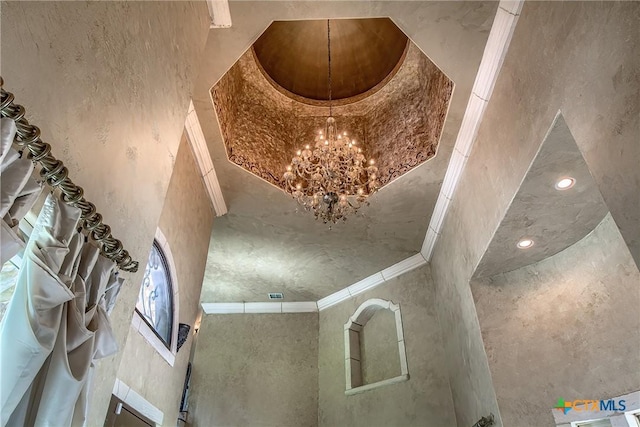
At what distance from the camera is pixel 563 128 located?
9.39 ft

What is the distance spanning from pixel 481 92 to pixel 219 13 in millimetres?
Result: 2580

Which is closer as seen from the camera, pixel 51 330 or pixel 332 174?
pixel 51 330

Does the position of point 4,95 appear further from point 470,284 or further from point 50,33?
point 470,284

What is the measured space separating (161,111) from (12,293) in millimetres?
1397

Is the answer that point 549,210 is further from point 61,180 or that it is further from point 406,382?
point 61,180

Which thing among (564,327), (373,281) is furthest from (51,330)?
(373,281)

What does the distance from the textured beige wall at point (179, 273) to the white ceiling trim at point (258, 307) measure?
3341 millimetres

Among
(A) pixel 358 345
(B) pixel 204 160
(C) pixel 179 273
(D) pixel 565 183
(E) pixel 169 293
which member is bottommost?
(E) pixel 169 293

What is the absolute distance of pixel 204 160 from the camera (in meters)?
5.00

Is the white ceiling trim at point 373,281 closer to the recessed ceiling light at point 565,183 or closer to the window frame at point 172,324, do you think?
the recessed ceiling light at point 565,183

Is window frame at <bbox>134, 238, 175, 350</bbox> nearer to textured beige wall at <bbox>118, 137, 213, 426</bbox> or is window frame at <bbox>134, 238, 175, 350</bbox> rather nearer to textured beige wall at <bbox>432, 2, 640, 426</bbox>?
textured beige wall at <bbox>118, 137, 213, 426</bbox>

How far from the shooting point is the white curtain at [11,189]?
1.18 metres

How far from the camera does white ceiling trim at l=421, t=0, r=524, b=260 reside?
3.52 meters

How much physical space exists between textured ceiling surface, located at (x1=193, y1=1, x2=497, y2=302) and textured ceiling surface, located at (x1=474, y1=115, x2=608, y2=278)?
1.31m
